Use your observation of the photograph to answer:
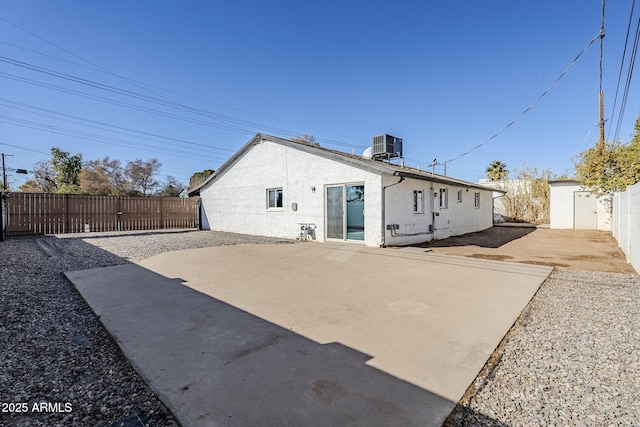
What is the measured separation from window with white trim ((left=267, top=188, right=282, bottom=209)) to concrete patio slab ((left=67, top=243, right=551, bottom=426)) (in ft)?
23.3

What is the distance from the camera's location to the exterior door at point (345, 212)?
10.3m

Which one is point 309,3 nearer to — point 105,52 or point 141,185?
point 105,52

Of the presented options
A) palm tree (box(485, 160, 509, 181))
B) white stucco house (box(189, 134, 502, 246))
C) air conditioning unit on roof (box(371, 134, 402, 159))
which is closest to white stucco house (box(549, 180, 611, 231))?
white stucco house (box(189, 134, 502, 246))

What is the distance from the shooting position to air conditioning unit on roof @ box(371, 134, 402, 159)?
46.8 ft

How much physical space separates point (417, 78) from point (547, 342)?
14311 mm

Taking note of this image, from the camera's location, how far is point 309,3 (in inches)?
481

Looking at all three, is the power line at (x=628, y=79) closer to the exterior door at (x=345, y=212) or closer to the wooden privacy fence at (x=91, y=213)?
the exterior door at (x=345, y=212)

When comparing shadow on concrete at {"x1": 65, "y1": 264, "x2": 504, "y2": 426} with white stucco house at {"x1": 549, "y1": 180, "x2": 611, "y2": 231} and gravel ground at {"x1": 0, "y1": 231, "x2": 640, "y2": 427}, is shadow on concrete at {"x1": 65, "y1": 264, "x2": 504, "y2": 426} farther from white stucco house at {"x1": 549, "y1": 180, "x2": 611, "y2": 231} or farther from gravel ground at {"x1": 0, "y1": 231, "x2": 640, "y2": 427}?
white stucco house at {"x1": 549, "y1": 180, "x2": 611, "y2": 231}

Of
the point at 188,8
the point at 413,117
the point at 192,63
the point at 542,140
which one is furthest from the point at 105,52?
the point at 542,140

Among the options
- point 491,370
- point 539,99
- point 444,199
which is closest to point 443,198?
point 444,199

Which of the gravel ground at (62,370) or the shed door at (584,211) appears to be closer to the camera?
the gravel ground at (62,370)

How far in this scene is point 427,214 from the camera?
476 inches

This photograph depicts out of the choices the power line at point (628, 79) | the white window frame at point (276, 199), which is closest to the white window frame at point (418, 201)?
the white window frame at point (276, 199)

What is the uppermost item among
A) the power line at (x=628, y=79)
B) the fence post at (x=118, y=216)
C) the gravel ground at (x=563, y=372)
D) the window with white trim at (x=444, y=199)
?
the power line at (x=628, y=79)
